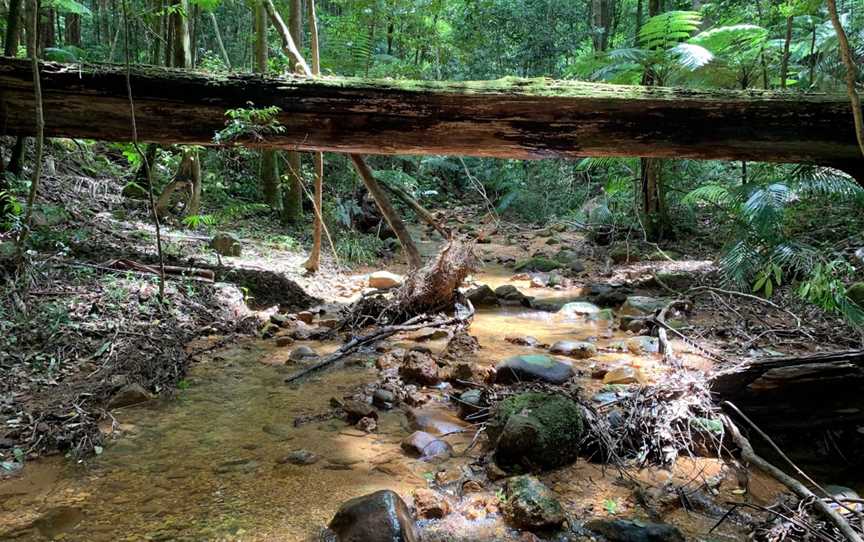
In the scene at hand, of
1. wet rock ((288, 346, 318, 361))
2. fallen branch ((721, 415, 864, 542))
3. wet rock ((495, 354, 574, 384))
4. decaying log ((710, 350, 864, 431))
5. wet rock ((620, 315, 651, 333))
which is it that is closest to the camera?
fallen branch ((721, 415, 864, 542))

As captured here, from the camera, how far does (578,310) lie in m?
6.32

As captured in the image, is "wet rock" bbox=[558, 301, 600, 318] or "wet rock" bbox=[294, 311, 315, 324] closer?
"wet rock" bbox=[294, 311, 315, 324]

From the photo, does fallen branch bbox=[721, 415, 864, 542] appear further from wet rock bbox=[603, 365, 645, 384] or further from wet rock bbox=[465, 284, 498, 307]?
wet rock bbox=[465, 284, 498, 307]

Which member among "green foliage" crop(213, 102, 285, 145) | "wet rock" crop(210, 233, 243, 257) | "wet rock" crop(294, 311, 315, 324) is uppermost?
"green foliage" crop(213, 102, 285, 145)

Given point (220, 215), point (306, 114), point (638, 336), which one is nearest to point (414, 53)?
point (220, 215)

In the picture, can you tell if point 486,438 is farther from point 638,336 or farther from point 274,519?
point 638,336

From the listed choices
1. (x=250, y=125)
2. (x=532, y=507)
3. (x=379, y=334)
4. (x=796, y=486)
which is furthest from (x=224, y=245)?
(x=796, y=486)

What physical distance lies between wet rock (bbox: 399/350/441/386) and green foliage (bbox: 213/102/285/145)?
95.6 inches

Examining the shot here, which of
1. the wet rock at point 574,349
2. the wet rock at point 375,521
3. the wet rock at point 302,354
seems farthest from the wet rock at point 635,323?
the wet rock at point 375,521

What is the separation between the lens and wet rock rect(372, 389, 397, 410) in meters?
3.70

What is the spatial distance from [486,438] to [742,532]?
1.32 meters

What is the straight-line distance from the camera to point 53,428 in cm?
295

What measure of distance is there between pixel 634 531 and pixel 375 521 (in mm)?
1093

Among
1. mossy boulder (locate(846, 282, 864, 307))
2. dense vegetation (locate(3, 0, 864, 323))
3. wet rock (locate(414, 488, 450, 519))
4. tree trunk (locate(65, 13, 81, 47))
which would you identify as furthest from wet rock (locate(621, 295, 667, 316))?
tree trunk (locate(65, 13, 81, 47))
